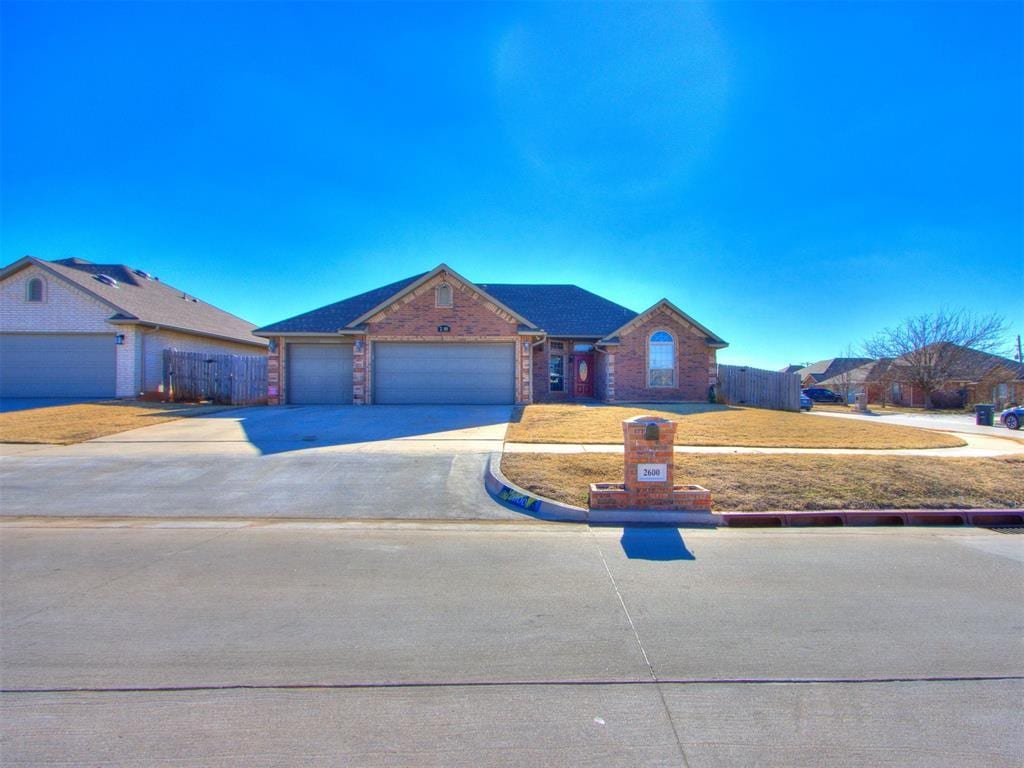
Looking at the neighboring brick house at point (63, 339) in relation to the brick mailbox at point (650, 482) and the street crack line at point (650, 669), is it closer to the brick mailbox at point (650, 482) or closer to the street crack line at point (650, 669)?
the brick mailbox at point (650, 482)

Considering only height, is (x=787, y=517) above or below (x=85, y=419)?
below

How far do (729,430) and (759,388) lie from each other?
11.6 m

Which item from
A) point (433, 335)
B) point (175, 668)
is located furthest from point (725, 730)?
point (433, 335)

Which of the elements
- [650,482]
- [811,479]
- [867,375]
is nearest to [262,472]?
[650,482]

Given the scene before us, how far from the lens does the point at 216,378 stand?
841 inches

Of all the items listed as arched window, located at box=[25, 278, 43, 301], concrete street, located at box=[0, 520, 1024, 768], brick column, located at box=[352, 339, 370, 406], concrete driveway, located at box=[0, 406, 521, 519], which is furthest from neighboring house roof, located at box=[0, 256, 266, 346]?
concrete street, located at box=[0, 520, 1024, 768]

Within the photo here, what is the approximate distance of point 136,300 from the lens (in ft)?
75.6

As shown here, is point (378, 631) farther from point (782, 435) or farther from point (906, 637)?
point (782, 435)

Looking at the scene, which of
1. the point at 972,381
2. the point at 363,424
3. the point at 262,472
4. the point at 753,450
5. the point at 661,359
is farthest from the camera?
the point at 972,381

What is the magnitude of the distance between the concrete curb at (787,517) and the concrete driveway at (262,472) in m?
0.87

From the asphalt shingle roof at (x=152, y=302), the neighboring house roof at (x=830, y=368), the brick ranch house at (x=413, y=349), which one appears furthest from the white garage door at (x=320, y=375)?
the neighboring house roof at (x=830, y=368)

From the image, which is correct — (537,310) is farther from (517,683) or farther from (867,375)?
(867,375)

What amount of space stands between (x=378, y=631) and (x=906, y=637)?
12.3ft

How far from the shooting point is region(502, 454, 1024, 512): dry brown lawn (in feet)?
25.5
